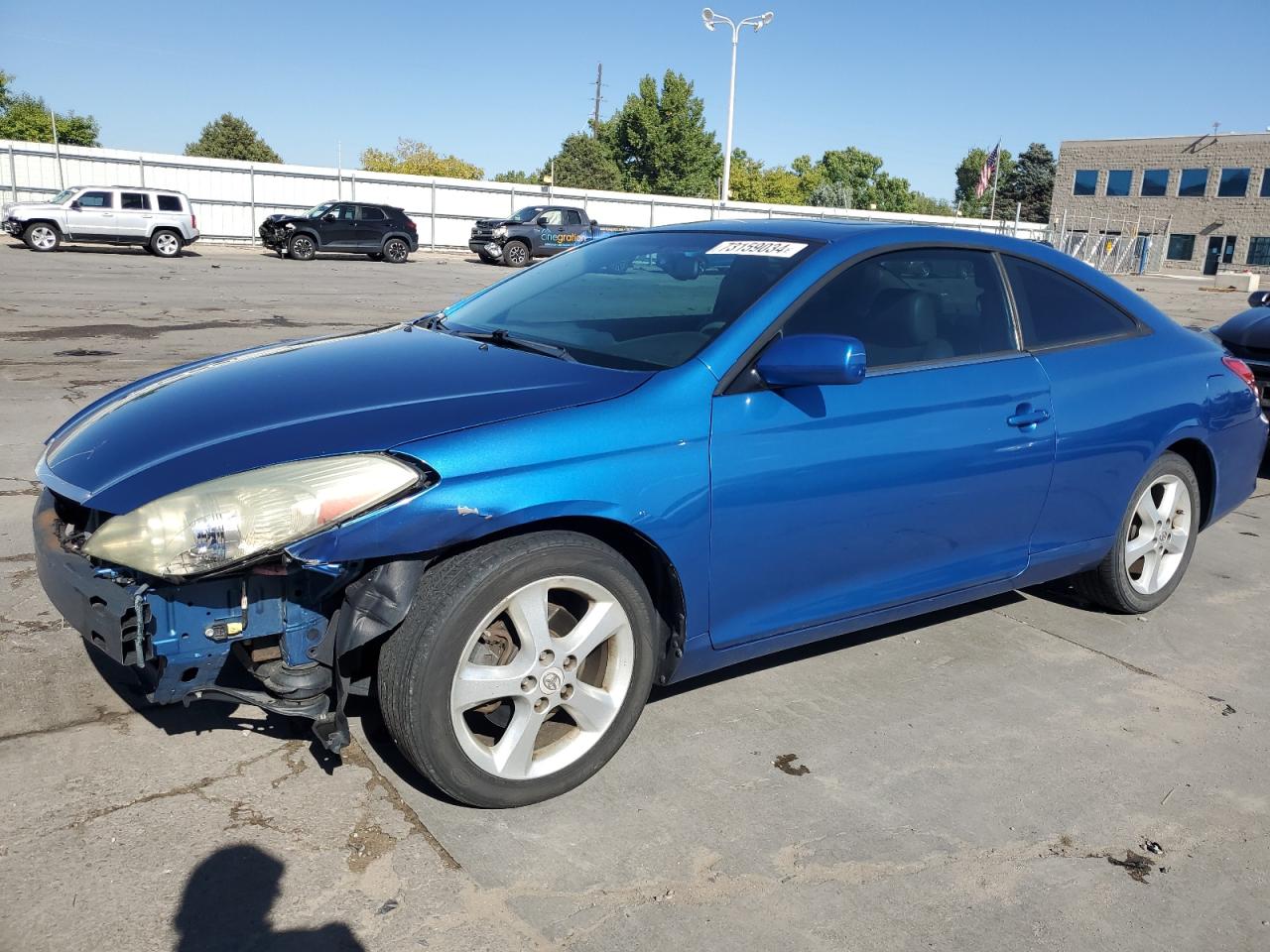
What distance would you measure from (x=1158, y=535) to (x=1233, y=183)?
6508 centimetres

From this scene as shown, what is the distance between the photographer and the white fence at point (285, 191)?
30.9 m

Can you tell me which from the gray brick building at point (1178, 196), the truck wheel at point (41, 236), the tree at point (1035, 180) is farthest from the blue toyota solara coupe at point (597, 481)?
the tree at point (1035, 180)

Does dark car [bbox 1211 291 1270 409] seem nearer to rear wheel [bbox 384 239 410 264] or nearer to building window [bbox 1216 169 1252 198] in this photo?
→ rear wheel [bbox 384 239 410 264]

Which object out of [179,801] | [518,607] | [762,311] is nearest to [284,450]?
[518,607]

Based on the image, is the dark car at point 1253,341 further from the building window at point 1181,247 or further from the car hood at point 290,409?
the building window at point 1181,247

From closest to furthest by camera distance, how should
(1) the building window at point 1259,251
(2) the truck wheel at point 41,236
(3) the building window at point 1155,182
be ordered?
(2) the truck wheel at point 41,236 → (1) the building window at point 1259,251 → (3) the building window at point 1155,182

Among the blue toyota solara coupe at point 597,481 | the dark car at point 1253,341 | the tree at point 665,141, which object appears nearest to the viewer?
the blue toyota solara coupe at point 597,481

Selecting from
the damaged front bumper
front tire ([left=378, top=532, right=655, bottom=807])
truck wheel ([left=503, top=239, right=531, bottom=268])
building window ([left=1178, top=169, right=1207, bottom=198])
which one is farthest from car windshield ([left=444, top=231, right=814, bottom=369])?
building window ([left=1178, top=169, right=1207, bottom=198])

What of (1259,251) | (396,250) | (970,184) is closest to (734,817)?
(396,250)

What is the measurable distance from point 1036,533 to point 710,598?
63.4 inches

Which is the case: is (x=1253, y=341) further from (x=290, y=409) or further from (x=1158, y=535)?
(x=290, y=409)

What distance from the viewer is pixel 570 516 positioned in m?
2.81

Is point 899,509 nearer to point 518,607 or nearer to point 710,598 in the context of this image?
point 710,598

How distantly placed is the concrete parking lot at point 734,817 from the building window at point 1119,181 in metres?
67.9
